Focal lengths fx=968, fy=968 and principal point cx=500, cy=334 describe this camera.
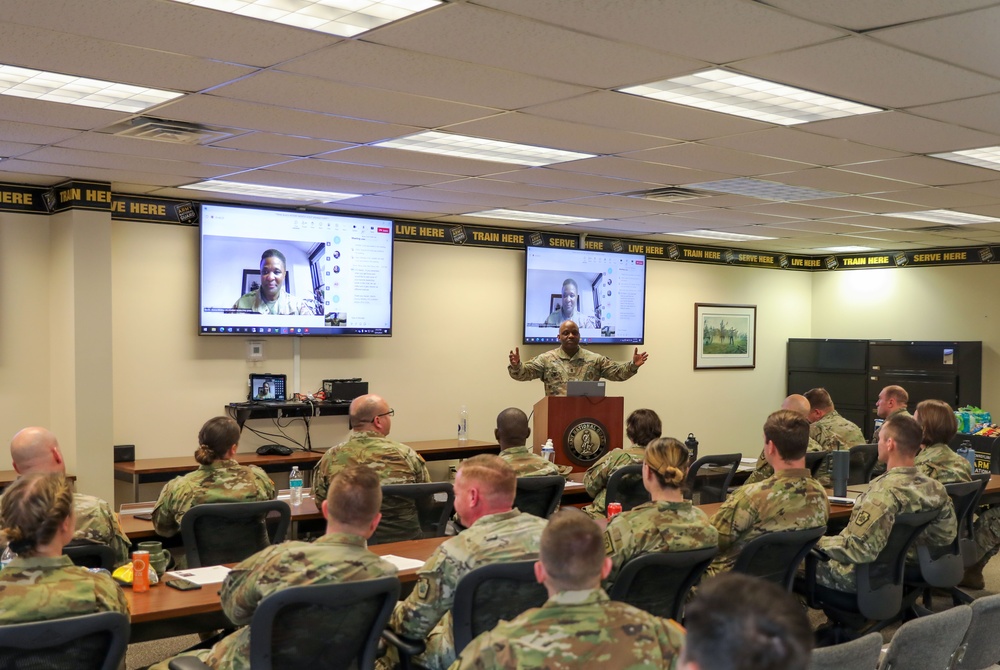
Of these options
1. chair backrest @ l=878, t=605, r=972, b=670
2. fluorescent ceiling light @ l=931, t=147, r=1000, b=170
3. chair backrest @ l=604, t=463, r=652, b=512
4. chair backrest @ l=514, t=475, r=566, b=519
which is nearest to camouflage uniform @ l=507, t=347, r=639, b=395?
chair backrest @ l=604, t=463, r=652, b=512

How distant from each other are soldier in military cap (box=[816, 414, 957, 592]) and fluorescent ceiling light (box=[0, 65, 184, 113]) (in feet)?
12.4

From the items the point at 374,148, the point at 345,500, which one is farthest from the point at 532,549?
the point at 374,148

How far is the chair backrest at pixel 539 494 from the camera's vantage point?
5164 mm

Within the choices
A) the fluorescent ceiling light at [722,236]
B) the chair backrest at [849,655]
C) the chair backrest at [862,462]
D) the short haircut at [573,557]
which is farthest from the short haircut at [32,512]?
the fluorescent ceiling light at [722,236]

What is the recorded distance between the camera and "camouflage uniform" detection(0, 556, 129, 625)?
8.70 feet

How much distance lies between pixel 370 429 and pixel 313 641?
2564mm

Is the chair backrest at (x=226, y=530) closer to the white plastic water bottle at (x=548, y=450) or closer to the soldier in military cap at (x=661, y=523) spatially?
the soldier in military cap at (x=661, y=523)

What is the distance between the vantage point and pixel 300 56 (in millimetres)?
Answer: 3695

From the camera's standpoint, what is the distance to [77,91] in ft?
14.4

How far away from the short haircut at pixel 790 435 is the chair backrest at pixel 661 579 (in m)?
1.00

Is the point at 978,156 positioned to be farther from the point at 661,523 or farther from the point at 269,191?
the point at 269,191

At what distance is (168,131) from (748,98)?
3.00 m

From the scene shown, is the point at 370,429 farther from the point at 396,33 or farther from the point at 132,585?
the point at 396,33

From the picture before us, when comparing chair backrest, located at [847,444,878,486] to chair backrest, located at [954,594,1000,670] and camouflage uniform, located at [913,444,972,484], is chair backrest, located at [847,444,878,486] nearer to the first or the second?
camouflage uniform, located at [913,444,972,484]
